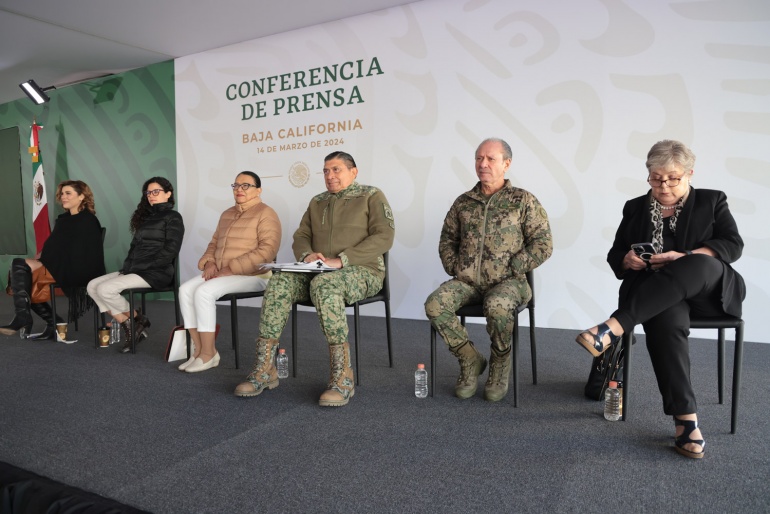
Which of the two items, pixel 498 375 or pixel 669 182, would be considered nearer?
pixel 669 182

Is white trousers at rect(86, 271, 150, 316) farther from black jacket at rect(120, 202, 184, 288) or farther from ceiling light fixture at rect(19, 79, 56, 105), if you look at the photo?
ceiling light fixture at rect(19, 79, 56, 105)

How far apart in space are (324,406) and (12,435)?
1.18m

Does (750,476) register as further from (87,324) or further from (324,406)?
(87,324)

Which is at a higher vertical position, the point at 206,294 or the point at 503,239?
the point at 503,239

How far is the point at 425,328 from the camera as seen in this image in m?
4.36

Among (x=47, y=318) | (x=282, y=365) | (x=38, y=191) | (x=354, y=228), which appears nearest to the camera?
(x=354, y=228)

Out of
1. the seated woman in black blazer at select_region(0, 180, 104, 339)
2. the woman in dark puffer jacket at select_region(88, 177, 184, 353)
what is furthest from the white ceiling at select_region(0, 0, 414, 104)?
the woman in dark puffer jacket at select_region(88, 177, 184, 353)

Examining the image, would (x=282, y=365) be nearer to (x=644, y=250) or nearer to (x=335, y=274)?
(x=335, y=274)

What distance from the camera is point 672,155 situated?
Answer: 78.0 inches

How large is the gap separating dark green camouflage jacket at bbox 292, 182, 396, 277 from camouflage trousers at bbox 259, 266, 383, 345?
8 cm

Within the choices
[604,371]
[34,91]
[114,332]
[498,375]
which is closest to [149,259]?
[114,332]

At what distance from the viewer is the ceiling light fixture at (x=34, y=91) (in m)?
6.73

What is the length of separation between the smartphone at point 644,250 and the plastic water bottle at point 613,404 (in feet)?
1.70

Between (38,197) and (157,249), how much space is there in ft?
16.0
